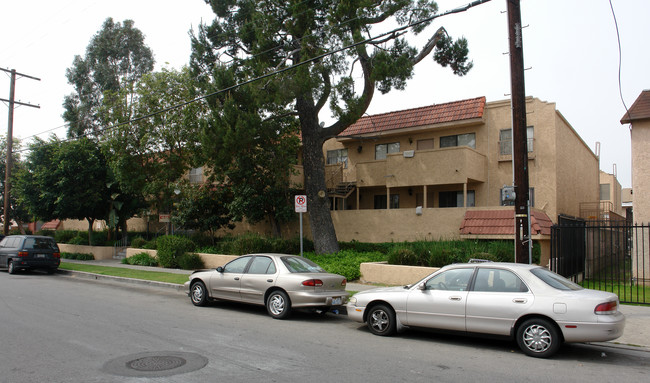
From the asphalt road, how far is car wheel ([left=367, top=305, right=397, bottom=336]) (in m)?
0.17

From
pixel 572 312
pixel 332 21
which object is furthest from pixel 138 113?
pixel 572 312

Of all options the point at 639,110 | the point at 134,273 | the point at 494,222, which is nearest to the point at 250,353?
the point at 134,273

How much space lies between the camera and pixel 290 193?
76.5 ft

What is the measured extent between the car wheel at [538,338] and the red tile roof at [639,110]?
38.9 feet

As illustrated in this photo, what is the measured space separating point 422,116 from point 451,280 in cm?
1598

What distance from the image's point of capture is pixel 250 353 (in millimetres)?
6871

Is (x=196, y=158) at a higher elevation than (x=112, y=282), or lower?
higher

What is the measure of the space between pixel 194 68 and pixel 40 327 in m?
13.8

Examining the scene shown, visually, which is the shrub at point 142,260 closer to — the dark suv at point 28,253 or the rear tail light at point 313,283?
the dark suv at point 28,253

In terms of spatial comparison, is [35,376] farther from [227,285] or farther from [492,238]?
[492,238]

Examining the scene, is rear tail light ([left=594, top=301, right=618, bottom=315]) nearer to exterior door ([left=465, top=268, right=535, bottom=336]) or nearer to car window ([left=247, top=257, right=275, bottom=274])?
exterior door ([left=465, top=268, right=535, bottom=336])

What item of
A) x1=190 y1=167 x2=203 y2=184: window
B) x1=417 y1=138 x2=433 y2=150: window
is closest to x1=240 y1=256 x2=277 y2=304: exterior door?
x1=417 y1=138 x2=433 y2=150: window

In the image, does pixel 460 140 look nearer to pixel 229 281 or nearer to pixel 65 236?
pixel 229 281

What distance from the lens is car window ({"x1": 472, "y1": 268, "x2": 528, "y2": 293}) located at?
292 inches
